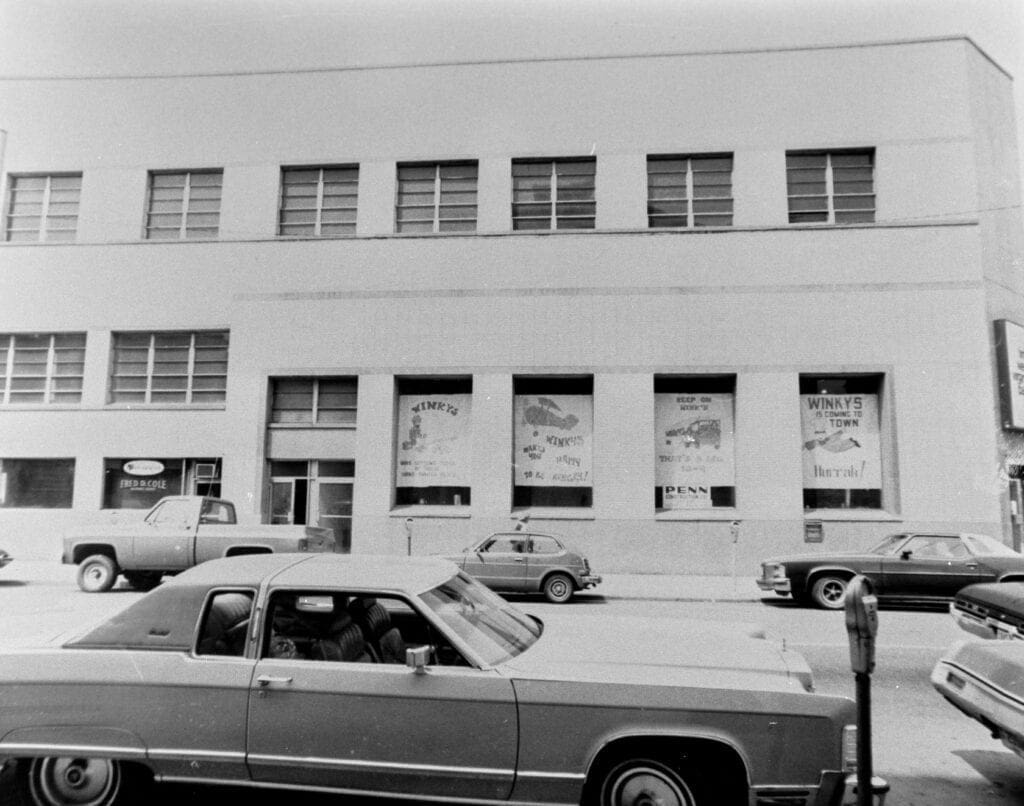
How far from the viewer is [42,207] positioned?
19.9 meters

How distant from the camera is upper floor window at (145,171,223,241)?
1947 cm

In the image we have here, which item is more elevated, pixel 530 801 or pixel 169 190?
pixel 169 190

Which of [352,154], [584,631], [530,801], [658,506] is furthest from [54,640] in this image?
[352,154]

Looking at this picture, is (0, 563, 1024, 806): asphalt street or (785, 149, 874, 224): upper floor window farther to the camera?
(785, 149, 874, 224): upper floor window

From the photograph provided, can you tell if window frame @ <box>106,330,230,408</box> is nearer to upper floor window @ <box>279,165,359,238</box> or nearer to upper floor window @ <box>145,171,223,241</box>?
upper floor window @ <box>145,171,223,241</box>

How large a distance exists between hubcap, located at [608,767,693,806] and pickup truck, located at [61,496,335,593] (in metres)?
9.15

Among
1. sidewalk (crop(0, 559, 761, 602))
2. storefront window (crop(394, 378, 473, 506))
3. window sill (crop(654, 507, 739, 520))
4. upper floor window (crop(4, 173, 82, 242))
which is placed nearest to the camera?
sidewalk (crop(0, 559, 761, 602))

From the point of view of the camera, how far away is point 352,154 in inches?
744

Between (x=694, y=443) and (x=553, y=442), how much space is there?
3.52m

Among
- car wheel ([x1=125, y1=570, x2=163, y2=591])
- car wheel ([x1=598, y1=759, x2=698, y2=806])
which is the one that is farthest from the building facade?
car wheel ([x1=598, y1=759, x2=698, y2=806])

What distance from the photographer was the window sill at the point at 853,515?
16234 mm

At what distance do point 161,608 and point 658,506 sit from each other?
14496 millimetres

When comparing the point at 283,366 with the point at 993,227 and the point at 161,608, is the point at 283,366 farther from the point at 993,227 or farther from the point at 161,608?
the point at 993,227

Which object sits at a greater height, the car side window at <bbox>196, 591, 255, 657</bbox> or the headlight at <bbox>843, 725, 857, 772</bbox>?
the car side window at <bbox>196, 591, 255, 657</bbox>
